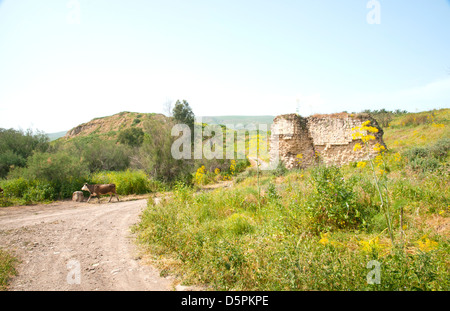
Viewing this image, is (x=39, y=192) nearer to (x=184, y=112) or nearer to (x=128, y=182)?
(x=128, y=182)

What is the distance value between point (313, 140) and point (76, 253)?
13703 mm

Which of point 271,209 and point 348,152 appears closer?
point 271,209

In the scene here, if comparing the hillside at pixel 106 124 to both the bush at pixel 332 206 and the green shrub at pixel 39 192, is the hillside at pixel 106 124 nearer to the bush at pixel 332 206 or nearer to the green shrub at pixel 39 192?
the green shrub at pixel 39 192

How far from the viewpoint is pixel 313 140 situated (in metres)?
15.2

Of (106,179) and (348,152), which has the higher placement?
(348,152)

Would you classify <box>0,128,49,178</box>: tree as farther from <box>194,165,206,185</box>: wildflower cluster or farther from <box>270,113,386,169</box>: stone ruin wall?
<box>270,113,386,169</box>: stone ruin wall

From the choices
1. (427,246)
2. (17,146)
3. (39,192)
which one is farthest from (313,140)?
(17,146)

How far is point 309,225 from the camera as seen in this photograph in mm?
4664

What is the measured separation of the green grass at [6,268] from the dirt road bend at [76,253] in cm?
10

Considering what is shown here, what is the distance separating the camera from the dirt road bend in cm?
367

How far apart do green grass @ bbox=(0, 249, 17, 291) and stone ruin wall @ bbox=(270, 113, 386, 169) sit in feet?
41.9
